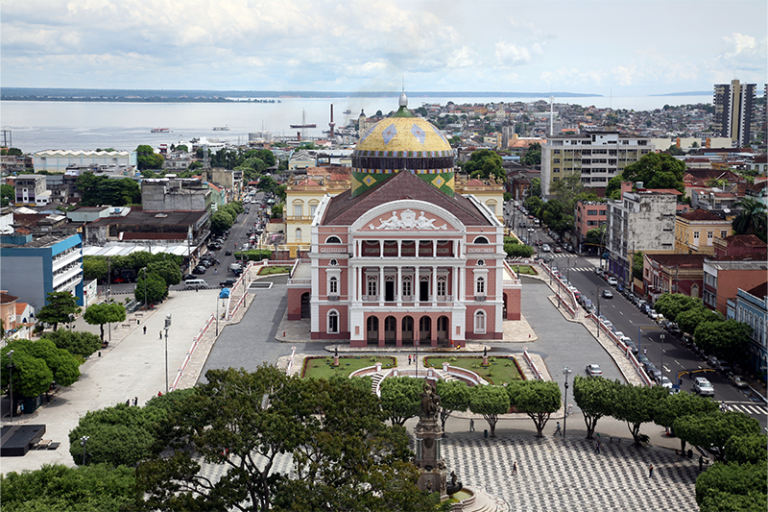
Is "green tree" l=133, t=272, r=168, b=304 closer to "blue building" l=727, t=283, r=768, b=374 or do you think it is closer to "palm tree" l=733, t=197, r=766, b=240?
"blue building" l=727, t=283, r=768, b=374

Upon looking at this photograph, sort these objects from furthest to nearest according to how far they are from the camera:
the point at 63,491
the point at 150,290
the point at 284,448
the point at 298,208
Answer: the point at 298,208 < the point at 150,290 < the point at 63,491 < the point at 284,448

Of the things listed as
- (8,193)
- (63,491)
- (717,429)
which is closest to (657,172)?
(717,429)

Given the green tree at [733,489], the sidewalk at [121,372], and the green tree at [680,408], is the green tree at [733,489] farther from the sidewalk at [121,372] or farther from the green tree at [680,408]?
the sidewalk at [121,372]

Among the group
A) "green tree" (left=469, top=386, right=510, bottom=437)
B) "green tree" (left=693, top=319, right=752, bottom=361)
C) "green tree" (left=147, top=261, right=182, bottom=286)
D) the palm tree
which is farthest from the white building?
"green tree" (left=469, top=386, right=510, bottom=437)

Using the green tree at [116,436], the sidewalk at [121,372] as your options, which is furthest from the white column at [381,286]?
the green tree at [116,436]

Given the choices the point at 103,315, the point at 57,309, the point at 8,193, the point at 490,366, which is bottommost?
the point at 490,366

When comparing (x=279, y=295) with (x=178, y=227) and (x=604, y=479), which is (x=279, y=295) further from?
(x=604, y=479)

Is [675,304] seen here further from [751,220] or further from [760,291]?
[751,220]
